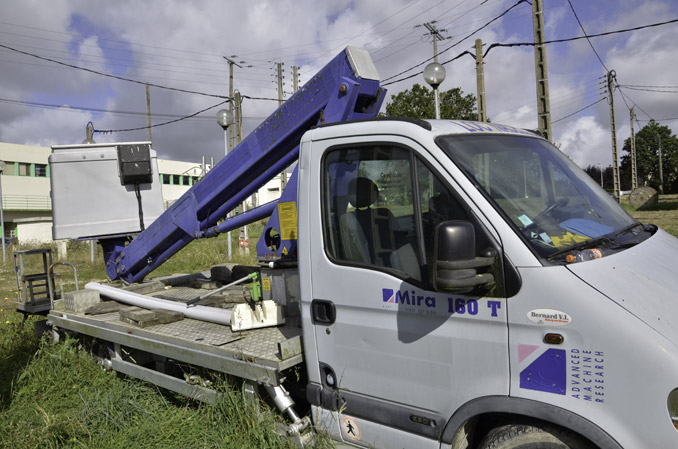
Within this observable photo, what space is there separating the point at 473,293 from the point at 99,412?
344 centimetres

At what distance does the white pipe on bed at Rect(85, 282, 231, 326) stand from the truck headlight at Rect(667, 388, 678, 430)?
309cm

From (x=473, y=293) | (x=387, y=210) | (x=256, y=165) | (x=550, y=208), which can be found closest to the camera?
(x=473, y=293)

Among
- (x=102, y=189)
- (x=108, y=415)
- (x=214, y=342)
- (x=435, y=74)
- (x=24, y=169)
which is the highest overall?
(x=24, y=169)

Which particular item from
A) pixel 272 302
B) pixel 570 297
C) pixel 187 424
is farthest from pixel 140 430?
pixel 570 297

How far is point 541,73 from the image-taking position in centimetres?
1196

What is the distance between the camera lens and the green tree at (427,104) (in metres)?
25.7

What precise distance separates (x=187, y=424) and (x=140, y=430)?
0.43 m

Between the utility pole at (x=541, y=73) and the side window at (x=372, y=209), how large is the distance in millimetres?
9653

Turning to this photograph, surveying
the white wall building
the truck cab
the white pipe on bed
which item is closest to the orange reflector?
the truck cab

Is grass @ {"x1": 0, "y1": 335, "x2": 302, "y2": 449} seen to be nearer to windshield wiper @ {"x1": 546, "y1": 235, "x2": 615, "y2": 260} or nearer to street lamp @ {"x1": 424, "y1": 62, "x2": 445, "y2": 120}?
windshield wiper @ {"x1": 546, "y1": 235, "x2": 615, "y2": 260}

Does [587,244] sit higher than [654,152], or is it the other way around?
[654,152]

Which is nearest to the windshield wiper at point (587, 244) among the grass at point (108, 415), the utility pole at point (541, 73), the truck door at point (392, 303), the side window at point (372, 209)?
the truck door at point (392, 303)

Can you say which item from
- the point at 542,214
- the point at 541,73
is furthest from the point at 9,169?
the point at 542,214

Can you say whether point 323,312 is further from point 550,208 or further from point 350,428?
point 550,208
